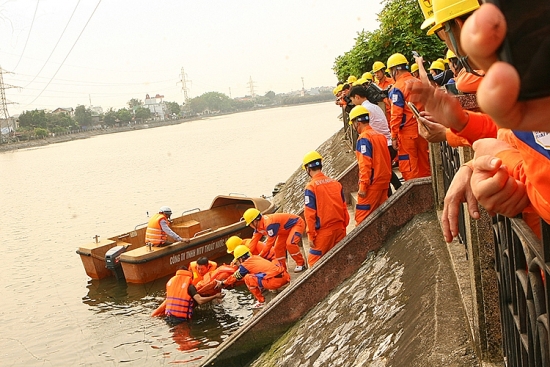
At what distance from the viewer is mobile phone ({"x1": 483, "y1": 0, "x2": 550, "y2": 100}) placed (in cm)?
93

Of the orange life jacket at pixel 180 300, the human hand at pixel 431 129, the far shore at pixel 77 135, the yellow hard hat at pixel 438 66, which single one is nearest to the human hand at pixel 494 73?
the human hand at pixel 431 129

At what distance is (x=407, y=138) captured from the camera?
329 inches

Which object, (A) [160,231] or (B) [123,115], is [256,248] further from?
(B) [123,115]

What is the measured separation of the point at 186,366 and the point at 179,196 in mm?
24514

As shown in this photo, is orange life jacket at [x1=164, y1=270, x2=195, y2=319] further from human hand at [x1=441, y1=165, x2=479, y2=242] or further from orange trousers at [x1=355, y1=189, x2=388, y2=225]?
human hand at [x1=441, y1=165, x2=479, y2=242]

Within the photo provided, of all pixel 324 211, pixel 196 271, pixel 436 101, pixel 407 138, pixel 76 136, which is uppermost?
pixel 436 101

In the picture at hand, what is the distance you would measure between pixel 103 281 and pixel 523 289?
1625 cm

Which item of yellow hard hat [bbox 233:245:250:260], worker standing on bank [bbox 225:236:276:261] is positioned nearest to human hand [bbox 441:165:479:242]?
worker standing on bank [bbox 225:236:276:261]

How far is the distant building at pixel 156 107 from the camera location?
17541cm

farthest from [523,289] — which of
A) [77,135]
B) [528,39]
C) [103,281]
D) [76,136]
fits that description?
[77,135]

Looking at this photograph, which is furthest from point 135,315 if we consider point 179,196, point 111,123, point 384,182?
point 111,123

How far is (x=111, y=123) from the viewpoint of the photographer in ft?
497

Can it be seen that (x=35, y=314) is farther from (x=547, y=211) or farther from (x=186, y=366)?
(x=547, y=211)

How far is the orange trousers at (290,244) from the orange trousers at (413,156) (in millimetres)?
2142
